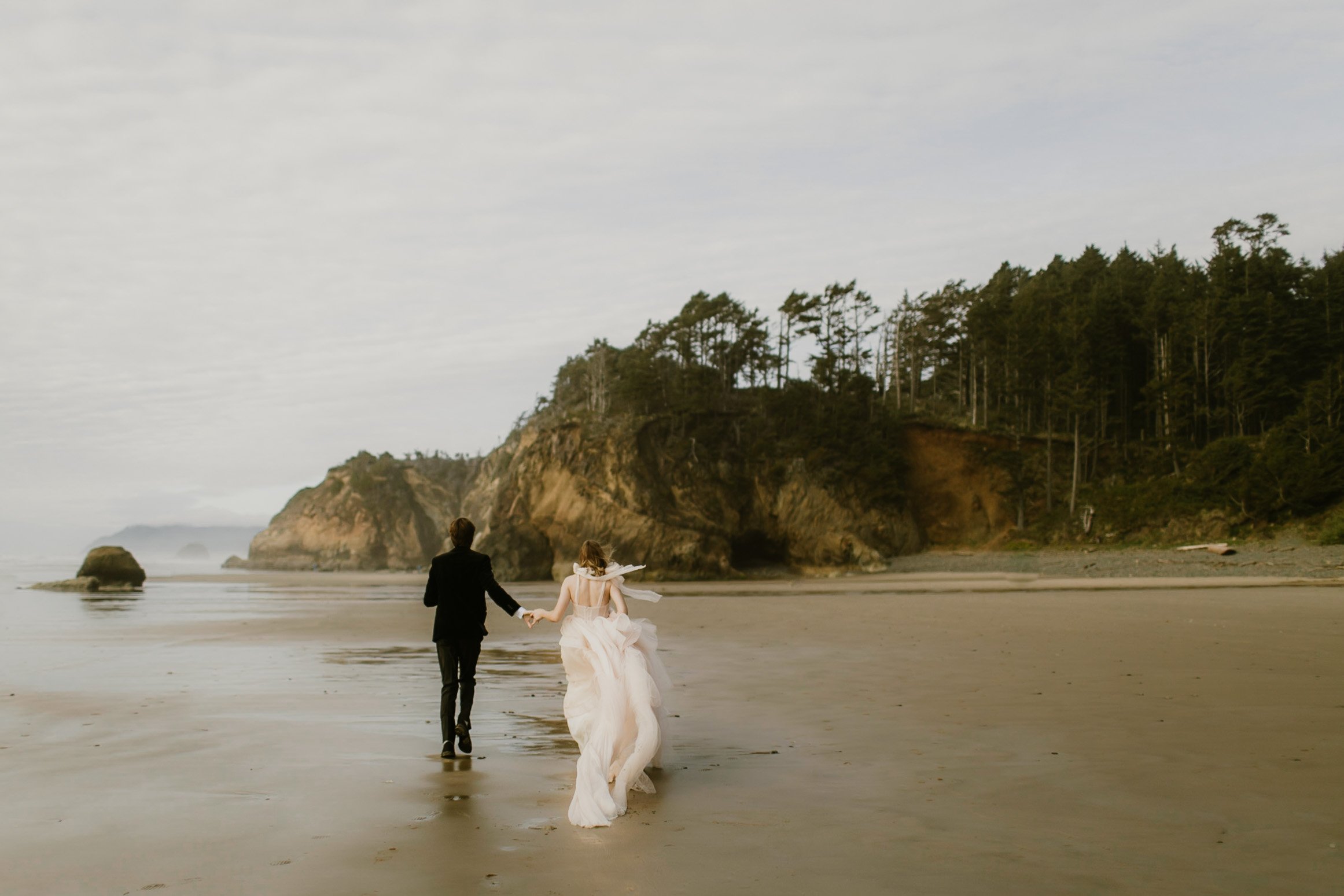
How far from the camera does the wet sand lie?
4.84 m

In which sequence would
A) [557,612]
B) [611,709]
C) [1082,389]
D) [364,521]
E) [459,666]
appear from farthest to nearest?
[364,521] → [1082,389] → [459,666] → [557,612] → [611,709]

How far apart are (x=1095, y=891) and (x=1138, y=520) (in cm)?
4920

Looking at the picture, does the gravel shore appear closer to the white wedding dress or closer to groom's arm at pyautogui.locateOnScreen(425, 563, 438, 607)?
the white wedding dress

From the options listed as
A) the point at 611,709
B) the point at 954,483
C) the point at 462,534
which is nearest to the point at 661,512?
the point at 954,483

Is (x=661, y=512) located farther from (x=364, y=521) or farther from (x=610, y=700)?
(x=610, y=700)

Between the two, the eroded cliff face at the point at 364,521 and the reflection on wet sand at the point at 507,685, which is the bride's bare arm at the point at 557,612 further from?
the eroded cliff face at the point at 364,521

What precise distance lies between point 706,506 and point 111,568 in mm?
32525

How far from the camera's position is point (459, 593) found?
8367mm

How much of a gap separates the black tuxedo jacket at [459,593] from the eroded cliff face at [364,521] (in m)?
87.1

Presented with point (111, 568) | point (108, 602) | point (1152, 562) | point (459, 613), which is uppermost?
point (459, 613)

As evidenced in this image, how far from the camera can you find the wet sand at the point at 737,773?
4.84 m

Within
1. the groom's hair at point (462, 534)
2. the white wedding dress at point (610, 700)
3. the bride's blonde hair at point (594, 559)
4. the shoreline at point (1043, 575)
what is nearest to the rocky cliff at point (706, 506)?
the shoreline at point (1043, 575)

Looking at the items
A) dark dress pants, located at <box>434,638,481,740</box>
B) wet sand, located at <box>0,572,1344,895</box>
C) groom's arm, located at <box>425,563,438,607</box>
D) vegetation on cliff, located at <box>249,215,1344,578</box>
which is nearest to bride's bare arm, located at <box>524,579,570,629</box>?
dark dress pants, located at <box>434,638,481,740</box>

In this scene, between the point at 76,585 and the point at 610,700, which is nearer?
the point at 610,700
